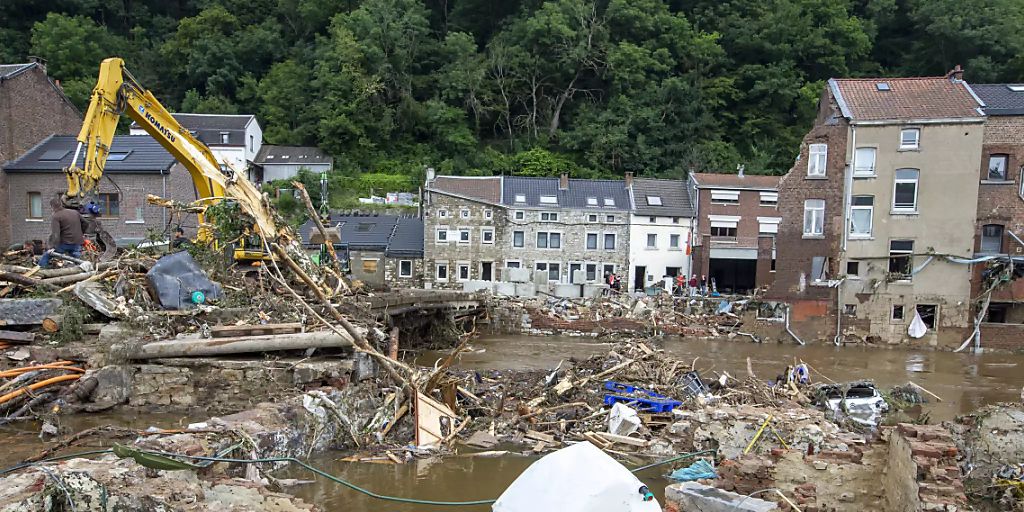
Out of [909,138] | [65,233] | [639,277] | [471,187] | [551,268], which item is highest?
[909,138]

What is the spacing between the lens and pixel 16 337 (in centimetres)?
1308

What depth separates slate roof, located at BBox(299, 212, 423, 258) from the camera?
117 ft

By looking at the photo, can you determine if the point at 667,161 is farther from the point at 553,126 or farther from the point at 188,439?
the point at 188,439

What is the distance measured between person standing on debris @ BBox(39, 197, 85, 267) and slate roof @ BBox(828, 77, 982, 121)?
1045 inches

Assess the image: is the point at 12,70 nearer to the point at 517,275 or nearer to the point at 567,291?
the point at 517,275

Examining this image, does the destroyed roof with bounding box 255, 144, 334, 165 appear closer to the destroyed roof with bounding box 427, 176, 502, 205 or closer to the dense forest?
the dense forest

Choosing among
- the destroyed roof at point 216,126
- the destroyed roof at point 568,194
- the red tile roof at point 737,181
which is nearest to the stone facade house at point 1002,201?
the red tile roof at point 737,181

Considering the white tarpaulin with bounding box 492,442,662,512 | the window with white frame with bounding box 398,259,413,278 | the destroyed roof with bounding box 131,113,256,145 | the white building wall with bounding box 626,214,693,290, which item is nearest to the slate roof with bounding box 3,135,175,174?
the window with white frame with bounding box 398,259,413,278

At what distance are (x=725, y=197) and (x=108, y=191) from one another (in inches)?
1222

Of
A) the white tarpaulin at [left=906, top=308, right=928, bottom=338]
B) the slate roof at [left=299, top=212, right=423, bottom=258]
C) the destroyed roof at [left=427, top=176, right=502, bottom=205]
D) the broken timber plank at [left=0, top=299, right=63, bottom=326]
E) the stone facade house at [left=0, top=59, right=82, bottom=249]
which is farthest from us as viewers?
the destroyed roof at [left=427, top=176, right=502, bottom=205]

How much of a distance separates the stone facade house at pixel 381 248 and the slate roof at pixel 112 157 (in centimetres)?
757

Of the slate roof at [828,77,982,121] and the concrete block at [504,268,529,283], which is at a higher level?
the slate roof at [828,77,982,121]

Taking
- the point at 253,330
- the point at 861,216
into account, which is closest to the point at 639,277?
the point at 861,216

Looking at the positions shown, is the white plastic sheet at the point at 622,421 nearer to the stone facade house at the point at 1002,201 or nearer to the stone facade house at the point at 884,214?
the stone facade house at the point at 884,214
